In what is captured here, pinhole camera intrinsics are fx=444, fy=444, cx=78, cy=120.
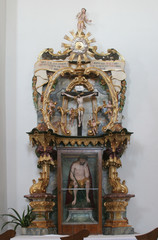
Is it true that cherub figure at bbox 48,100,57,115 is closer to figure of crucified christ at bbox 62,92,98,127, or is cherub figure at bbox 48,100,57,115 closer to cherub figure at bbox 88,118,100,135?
figure of crucified christ at bbox 62,92,98,127

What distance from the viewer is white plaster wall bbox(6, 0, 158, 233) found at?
34.3 ft

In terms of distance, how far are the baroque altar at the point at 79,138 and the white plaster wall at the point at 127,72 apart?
14.9 inches

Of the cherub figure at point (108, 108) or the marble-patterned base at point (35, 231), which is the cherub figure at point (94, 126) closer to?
the cherub figure at point (108, 108)

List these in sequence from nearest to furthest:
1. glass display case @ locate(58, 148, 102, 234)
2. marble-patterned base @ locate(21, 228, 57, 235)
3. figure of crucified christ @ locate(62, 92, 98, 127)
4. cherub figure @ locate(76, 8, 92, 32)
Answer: marble-patterned base @ locate(21, 228, 57, 235), glass display case @ locate(58, 148, 102, 234), figure of crucified christ @ locate(62, 92, 98, 127), cherub figure @ locate(76, 8, 92, 32)

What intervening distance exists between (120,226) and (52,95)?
3.45 meters

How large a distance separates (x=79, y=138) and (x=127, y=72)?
7.07 feet

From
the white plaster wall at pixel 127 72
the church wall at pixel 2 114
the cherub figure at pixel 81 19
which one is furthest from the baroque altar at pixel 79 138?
the church wall at pixel 2 114

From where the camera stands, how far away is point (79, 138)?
10.2 metres

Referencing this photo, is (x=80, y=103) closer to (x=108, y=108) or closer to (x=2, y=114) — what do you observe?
(x=108, y=108)

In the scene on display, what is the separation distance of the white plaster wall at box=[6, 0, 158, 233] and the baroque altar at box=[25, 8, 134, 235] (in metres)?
0.38

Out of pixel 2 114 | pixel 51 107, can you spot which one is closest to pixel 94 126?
pixel 51 107

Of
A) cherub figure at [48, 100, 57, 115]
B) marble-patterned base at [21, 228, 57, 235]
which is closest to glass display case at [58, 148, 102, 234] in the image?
marble-patterned base at [21, 228, 57, 235]

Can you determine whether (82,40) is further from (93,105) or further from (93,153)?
(93,153)

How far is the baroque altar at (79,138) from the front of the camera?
372 inches
